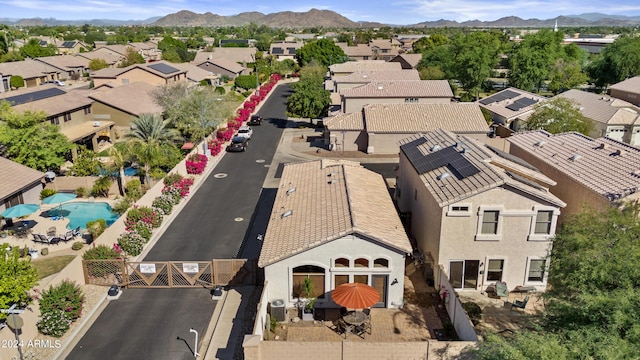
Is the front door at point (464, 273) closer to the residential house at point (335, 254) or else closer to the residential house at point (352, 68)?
the residential house at point (335, 254)

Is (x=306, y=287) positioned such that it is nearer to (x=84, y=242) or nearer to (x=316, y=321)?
(x=316, y=321)

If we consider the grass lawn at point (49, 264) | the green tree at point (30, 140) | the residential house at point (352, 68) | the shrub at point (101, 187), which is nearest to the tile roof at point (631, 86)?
the residential house at point (352, 68)

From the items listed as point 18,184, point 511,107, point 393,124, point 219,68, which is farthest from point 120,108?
point 219,68

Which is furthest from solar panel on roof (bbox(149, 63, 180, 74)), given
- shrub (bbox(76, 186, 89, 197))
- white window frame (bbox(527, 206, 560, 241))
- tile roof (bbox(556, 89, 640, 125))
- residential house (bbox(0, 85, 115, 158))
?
→ white window frame (bbox(527, 206, 560, 241))

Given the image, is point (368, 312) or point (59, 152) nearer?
point (368, 312)

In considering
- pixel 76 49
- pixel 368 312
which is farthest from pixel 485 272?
pixel 76 49

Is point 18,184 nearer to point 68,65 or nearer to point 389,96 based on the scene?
point 389,96

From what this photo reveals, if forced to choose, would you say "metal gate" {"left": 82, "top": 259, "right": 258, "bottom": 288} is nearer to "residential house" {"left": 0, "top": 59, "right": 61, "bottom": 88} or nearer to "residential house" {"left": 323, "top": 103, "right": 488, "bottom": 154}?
"residential house" {"left": 323, "top": 103, "right": 488, "bottom": 154}
